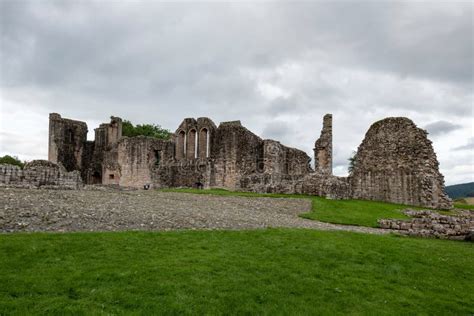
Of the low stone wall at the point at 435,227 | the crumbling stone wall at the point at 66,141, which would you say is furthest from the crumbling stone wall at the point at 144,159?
the low stone wall at the point at 435,227

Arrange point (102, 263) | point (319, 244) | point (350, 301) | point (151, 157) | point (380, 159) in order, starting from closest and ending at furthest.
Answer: point (350, 301)
point (102, 263)
point (319, 244)
point (380, 159)
point (151, 157)

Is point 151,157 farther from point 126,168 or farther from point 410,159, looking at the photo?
point 410,159

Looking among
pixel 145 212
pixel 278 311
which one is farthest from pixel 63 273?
pixel 145 212

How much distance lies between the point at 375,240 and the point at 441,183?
1956cm

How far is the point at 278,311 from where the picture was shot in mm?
6070

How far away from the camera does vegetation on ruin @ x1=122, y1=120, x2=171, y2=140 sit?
70188mm

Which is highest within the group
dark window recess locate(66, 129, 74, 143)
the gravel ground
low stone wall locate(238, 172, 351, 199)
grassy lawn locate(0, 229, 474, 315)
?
dark window recess locate(66, 129, 74, 143)

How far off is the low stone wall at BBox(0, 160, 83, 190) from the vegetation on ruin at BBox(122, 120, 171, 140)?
4718 centimetres

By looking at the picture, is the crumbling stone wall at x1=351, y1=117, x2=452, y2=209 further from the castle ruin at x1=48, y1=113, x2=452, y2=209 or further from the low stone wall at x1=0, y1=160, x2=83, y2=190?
the low stone wall at x1=0, y1=160, x2=83, y2=190

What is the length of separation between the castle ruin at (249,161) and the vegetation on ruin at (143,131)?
19304 mm

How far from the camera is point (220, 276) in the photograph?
731 centimetres

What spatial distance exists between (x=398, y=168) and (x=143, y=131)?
168ft

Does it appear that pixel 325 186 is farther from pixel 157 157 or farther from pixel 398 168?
pixel 157 157

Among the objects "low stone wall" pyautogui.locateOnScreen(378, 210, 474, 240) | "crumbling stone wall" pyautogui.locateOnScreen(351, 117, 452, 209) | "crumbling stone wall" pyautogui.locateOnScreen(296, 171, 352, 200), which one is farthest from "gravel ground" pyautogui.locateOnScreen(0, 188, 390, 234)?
"crumbling stone wall" pyautogui.locateOnScreen(351, 117, 452, 209)
